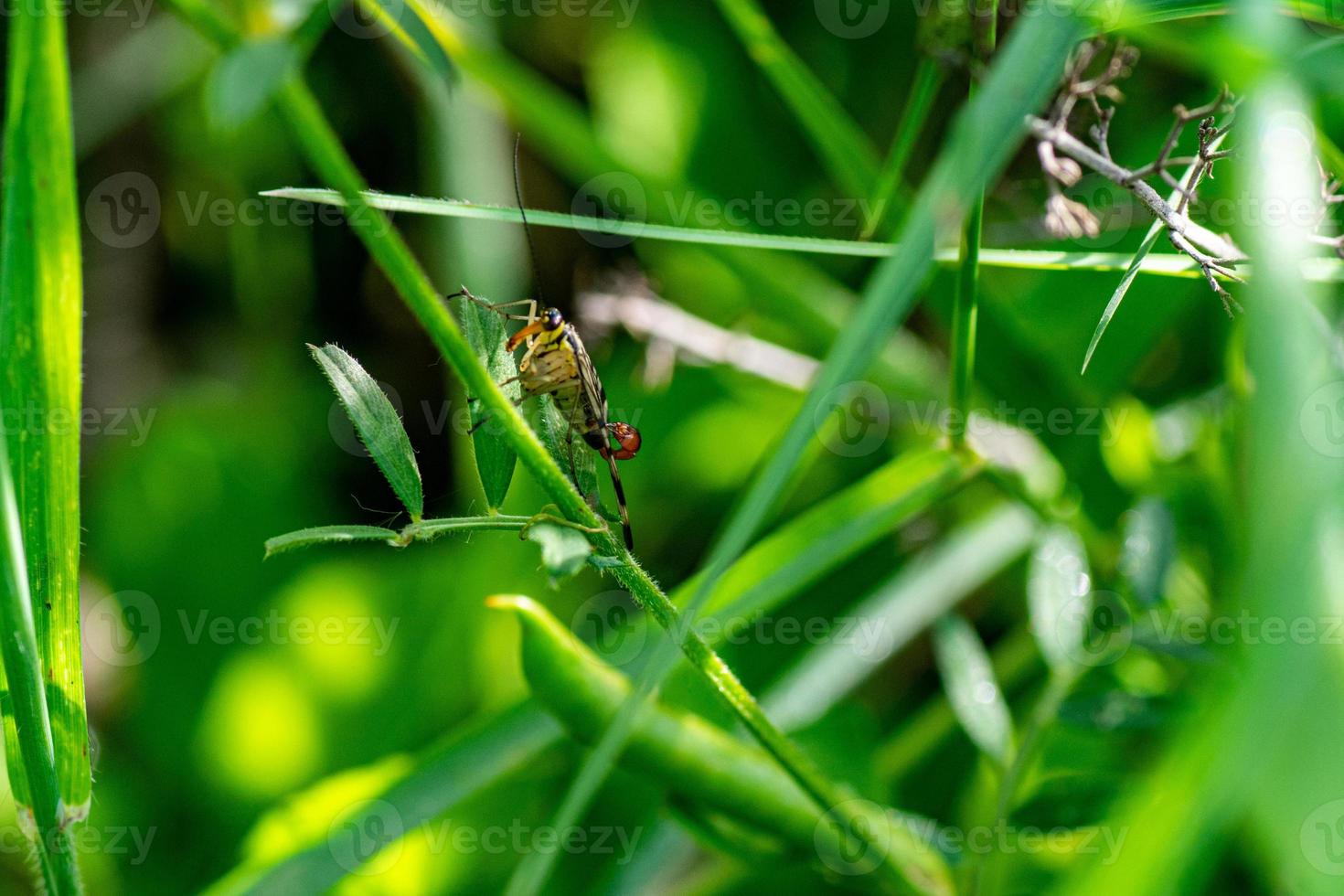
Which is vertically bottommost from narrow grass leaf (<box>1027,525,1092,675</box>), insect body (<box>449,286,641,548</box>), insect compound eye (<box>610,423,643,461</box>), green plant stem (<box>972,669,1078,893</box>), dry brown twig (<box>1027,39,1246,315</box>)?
green plant stem (<box>972,669,1078,893</box>)

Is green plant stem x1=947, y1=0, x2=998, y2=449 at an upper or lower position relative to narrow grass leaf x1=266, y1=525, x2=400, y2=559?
upper

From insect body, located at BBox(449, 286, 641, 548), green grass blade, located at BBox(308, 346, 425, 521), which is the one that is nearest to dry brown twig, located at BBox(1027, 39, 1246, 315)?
insect body, located at BBox(449, 286, 641, 548)

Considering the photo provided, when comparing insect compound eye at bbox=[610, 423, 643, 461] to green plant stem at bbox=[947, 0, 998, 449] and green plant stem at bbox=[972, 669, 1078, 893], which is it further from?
green plant stem at bbox=[972, 669, 1078, 893]

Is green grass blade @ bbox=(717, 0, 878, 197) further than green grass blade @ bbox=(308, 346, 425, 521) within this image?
Yes

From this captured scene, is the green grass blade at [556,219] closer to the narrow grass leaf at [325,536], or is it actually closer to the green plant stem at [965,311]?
the green plant stem at [965,311]

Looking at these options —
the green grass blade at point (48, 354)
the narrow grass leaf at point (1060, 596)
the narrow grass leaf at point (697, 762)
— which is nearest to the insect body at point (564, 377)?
the narrow grass leaf at point (697, 762)

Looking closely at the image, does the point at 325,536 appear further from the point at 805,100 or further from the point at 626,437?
the point at 805,100

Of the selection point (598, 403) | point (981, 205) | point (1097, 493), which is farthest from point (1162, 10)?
point (1097, 493)

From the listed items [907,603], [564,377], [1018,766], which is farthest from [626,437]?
[907,603]
